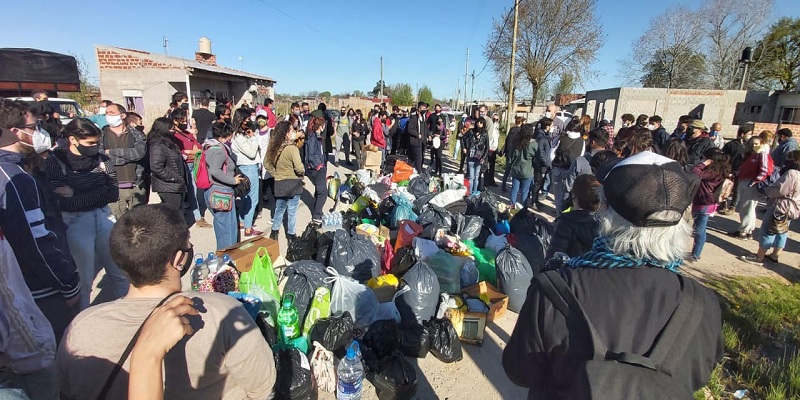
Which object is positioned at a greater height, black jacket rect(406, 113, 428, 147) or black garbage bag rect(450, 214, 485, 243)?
black jacket rect(406, 113, 428, 147)

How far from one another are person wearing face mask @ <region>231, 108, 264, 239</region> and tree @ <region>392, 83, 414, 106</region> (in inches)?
1883

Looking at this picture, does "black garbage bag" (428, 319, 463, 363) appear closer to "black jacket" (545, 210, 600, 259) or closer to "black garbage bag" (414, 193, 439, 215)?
"black jacket" (545, 210, 600, 259)

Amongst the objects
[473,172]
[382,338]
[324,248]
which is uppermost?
[473,172]

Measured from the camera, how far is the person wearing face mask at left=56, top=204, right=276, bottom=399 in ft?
3.74

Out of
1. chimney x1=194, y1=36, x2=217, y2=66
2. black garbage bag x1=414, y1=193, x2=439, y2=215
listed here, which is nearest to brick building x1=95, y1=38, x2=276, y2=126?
chimney x1=194, y1=36, x2=217, y2=66

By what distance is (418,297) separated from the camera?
3268 millimetres

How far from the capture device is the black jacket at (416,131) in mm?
8898

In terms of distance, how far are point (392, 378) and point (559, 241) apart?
1524mm

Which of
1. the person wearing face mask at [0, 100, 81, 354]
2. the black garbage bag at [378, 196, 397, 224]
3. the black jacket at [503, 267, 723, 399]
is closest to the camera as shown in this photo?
the black jacket at [503, 267, 723, 399]

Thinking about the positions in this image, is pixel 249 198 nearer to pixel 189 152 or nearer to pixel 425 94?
pixel 189 152

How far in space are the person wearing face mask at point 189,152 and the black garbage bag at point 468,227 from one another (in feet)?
10.7

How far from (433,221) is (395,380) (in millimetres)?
2700

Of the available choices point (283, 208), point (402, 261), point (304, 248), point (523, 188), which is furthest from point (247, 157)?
point (523, 188)

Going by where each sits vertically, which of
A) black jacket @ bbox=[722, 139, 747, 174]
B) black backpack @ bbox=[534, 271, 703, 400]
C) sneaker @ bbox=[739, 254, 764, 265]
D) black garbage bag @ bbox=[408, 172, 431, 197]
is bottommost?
sneaker @ bbox=[739, 254, 764, 265]
